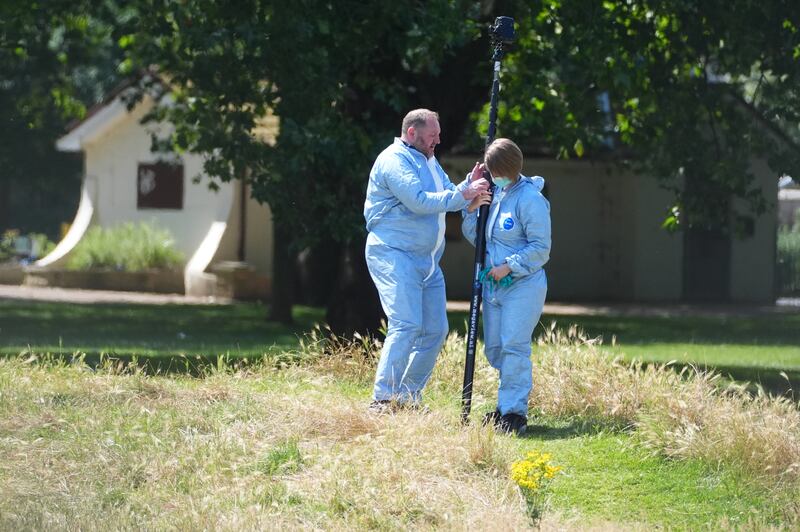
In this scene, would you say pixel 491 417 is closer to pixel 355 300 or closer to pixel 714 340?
pixel 355 300

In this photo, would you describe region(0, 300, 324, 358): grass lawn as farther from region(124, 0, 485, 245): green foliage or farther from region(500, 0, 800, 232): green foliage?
region(500, 0, 800, 232): green foliage

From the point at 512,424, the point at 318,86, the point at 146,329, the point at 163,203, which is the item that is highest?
the point at 318,86

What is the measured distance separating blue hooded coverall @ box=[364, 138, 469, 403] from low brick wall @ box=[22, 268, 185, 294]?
1857 centimetres

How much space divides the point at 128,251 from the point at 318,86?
558 inches

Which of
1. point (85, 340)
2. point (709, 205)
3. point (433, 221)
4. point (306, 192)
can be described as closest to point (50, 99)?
point (85, 340)

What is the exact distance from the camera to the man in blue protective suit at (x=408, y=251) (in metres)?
8.33

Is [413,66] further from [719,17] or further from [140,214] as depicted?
[140,214]

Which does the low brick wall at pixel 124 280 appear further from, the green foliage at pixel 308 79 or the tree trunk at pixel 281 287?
the green foliage at pixel 308 79

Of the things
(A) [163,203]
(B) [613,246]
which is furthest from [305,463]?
(A) [163,203]

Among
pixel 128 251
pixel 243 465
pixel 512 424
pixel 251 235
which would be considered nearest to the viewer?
pixel 243 465

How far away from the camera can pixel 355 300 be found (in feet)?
51.5

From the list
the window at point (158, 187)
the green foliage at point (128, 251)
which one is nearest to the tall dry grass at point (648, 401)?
the green foliage at point (128, 251)

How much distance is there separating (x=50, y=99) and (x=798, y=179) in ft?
37.3

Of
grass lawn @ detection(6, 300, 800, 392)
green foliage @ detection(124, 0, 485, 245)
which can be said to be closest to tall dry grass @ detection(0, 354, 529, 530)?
grass lawn @ detection(6, 300, 800, 392)
